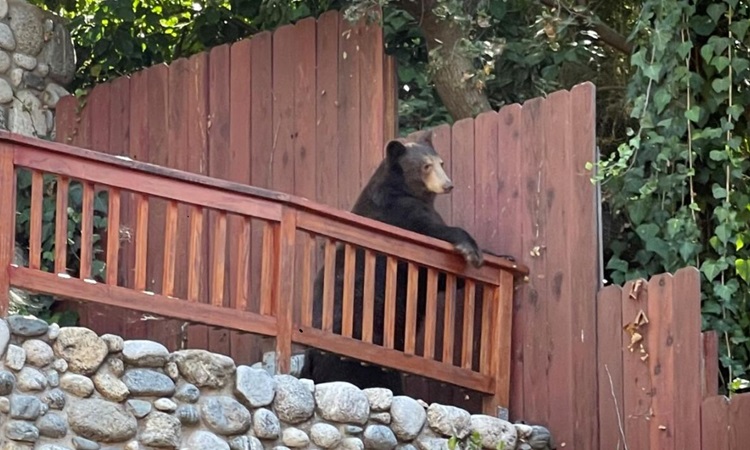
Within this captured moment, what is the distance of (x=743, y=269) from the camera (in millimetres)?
7062

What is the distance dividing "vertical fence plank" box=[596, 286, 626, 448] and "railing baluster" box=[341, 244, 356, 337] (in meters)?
1.20

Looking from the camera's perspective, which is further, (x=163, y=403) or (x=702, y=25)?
(x=702, y=25)

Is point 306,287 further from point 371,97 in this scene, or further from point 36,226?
point 371,97

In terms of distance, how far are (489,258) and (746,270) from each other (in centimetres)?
125

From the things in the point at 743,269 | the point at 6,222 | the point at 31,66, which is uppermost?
the point at 31,66

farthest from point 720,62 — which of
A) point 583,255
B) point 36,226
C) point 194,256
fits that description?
point 36,226

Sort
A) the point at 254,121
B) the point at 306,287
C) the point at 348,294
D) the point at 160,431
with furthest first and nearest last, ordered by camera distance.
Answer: the point at 254,121, the point at 348,294, the point at 306,287, the point at 160,431

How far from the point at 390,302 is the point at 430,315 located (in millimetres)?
269

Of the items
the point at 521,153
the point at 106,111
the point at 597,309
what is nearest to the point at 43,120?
the point at 106,111

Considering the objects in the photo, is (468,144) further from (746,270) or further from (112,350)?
(112,350)

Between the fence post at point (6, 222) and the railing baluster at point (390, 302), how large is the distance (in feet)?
6.46

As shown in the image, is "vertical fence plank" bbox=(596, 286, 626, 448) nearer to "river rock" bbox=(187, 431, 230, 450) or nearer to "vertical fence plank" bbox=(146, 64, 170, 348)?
"river rock" bbox=(187, 431, 230, 450)

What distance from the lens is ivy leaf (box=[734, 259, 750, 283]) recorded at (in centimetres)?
706

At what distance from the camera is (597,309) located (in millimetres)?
7227
